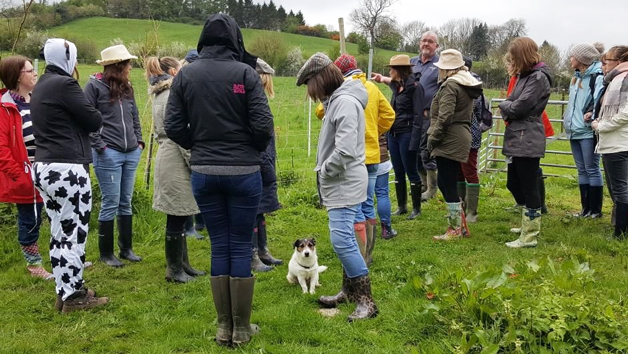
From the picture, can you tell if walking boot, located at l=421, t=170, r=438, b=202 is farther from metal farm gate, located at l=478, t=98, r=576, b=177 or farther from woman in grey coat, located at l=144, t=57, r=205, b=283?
woman in grey coat, located at l=144, t=57, r=205, b=283

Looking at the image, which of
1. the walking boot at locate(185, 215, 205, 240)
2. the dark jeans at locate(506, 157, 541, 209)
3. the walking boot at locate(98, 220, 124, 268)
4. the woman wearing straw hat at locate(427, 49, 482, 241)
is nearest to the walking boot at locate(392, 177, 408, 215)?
the woman wearing straw hat at locate(427, 49, 482, 241)

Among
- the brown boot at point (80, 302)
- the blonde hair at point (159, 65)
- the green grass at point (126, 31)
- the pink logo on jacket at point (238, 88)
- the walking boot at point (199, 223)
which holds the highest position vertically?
the green grass at point (126, 31)

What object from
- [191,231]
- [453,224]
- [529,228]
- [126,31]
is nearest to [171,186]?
[191,231]

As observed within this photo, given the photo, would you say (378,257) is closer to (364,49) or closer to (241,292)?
(241,292)

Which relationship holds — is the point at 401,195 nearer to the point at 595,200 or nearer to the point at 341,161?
the point at 595,200

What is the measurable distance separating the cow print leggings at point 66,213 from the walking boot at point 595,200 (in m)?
6.01

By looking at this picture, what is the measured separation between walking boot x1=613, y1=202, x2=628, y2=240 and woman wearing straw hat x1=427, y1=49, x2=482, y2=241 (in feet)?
5.61

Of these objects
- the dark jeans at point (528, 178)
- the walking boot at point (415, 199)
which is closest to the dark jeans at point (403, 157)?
the walking boot at point (415, 199)

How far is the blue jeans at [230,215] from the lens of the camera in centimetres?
323

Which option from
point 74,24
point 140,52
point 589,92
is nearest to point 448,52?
point 589,92

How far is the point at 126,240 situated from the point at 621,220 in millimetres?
5332

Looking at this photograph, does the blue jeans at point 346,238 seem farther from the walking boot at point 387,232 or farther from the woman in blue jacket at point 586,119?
the woman in blue jacket at point 586,119

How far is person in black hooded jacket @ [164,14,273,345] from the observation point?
3158 millimetres

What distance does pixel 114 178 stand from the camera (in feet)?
16.2
